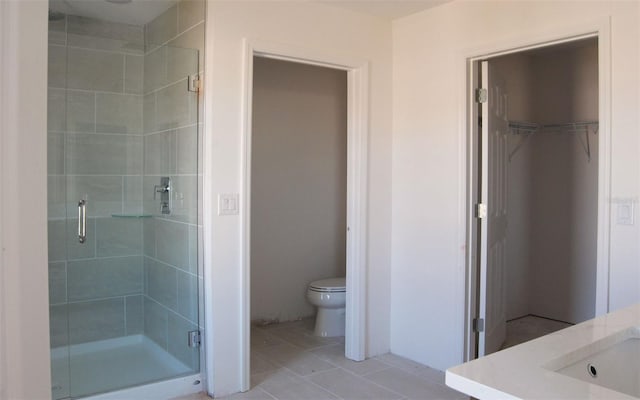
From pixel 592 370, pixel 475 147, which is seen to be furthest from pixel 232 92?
pixel 592 370

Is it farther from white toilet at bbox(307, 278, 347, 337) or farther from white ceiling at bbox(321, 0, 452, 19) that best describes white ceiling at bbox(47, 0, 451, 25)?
white toilet at bbox(307, 278, 347, 337)

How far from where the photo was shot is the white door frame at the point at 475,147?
2539 mm

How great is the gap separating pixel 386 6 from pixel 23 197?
324cm

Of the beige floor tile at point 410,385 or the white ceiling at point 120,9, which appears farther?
the white ceiling at point 120,9

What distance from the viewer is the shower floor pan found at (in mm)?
2605

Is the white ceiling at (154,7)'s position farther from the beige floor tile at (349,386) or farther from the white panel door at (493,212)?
the beige floor tile at (349,386)

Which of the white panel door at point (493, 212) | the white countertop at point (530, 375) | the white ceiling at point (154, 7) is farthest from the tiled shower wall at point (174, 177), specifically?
the white countertop at point (530, 375)

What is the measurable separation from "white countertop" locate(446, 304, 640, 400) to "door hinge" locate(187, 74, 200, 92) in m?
2.28

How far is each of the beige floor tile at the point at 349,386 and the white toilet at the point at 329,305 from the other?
2.40 feet

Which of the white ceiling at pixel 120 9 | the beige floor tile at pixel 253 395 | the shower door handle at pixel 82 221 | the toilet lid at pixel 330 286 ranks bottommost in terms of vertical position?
the beige floor tile at pixel 253 395

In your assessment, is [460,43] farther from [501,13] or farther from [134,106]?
[134,106]

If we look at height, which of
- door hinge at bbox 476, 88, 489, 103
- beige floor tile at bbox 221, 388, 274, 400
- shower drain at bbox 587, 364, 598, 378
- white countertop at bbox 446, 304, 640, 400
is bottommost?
beige floor tile at bbox 221, 388, 274, 400

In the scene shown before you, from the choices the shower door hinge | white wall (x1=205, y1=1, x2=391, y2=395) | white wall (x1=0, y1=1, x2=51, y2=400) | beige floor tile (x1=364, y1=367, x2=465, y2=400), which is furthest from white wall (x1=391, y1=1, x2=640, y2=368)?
white wall (x1=0, y1=1, x2=51, y2=400)

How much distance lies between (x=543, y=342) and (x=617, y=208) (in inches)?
60.0
